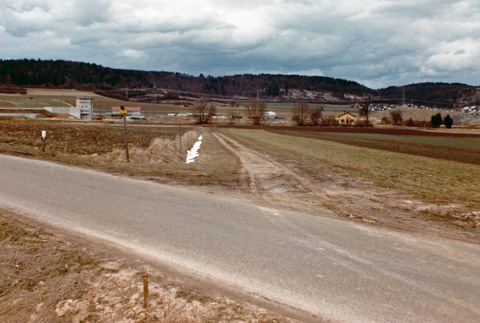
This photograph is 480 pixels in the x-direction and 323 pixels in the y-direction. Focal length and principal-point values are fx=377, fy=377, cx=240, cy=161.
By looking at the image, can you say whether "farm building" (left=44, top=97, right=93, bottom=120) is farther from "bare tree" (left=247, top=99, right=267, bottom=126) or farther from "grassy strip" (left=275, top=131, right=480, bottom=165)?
"grassy strip" (left=275, top=131, right=480, bottom=165)

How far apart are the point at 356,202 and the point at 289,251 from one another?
17.4 ft

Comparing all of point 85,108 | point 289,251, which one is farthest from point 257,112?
point 289,251

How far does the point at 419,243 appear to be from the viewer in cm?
755

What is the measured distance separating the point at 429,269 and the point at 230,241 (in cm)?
354

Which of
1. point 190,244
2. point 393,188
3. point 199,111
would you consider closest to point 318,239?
point 190,244

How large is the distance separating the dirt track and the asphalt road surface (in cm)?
100

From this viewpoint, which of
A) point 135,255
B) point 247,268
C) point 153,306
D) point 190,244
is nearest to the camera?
point 153,306

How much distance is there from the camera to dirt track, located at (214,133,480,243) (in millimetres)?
9141

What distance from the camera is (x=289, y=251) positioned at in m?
6.91

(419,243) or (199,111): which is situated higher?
(199,111)

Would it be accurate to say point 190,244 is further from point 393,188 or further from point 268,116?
point 268,116

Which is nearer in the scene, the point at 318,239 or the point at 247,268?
the point at 247,268

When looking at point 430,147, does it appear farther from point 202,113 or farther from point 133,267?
point 202,113

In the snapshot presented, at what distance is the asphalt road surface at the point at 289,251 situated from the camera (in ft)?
17.3
